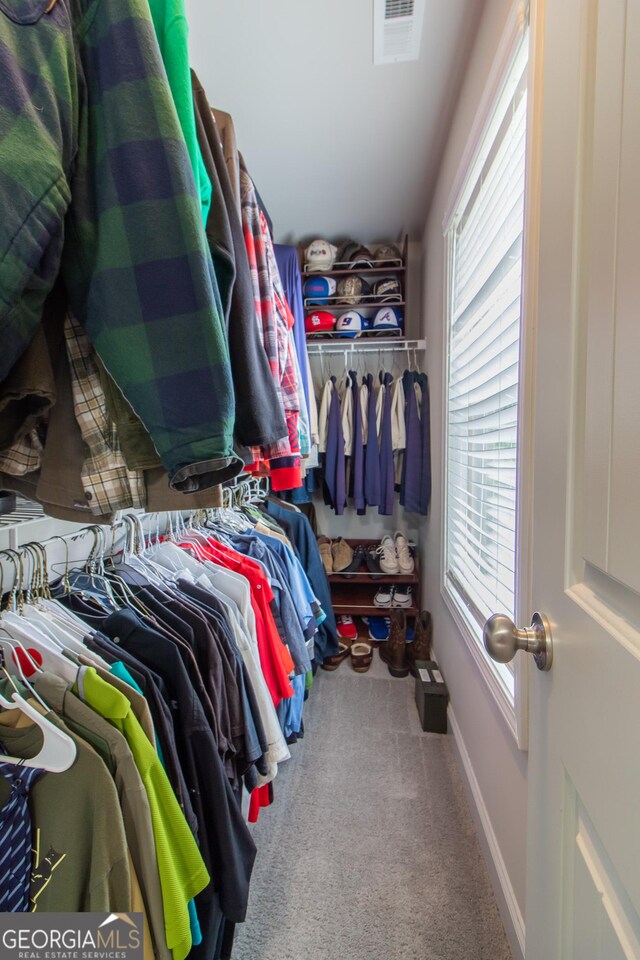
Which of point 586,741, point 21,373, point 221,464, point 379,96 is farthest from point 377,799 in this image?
point 379,96

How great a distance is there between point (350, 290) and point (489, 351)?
1.51 m

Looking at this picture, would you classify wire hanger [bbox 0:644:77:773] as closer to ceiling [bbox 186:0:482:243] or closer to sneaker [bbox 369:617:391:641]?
ceiling [bbox 186:0:482:243]

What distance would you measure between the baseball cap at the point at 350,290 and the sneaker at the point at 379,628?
201cm

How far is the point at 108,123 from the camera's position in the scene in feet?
1.46

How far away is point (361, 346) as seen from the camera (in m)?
2.49

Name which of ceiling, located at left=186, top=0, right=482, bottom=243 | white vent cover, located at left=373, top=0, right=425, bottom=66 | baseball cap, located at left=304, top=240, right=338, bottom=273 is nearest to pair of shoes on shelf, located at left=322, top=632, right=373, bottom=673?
baseball cap, located at left=304, top=240, right=338, bottom=273

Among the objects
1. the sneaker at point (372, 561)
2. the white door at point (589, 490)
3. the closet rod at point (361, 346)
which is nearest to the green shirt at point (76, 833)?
the white door at point (589, 490)

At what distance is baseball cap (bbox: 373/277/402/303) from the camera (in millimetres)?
2453

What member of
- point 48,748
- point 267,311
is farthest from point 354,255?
point 48,748

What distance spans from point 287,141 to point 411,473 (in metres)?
1.68

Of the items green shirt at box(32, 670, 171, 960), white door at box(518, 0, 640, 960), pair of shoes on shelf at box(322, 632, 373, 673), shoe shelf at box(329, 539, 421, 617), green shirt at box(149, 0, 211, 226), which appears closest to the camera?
white door at box(518, 0, 640, 960)

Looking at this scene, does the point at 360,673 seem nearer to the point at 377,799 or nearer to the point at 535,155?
the point at 377,799

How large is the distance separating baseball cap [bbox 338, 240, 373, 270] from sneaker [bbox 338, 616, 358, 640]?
2.22 metres

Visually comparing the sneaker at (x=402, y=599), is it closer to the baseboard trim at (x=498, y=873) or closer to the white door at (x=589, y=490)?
the baseboard trim at (x=498, y=873)
